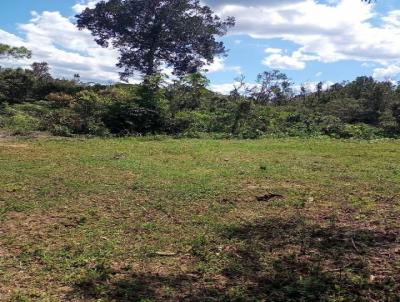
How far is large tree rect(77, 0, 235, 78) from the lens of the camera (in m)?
27.7

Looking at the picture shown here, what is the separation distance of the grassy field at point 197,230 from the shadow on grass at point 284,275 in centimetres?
1

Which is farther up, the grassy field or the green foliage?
the green foliage

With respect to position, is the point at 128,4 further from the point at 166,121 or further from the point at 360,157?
the point at 360,157

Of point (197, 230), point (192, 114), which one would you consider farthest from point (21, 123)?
point (197, 230)

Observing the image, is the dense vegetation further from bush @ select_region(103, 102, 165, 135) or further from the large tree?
the large tree

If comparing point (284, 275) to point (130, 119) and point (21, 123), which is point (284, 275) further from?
point (21, 123)

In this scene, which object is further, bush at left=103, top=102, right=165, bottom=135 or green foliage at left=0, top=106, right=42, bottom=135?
bush at left=103, top=102, right=165, bottom=135

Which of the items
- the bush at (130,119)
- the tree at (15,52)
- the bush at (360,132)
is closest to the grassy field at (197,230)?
the bush at (130,119)

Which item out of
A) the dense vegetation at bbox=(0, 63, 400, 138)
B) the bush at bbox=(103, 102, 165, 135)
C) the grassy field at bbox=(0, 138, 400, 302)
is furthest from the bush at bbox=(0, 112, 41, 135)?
the grassy field at bbox=(0, 138, 400, 302)

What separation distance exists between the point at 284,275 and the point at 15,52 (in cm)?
2616

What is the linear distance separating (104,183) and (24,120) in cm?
1034

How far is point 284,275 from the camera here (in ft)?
14.4

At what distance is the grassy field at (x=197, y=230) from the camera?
4172mm

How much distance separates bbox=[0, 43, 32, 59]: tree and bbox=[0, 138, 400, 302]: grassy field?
18.2 metres
